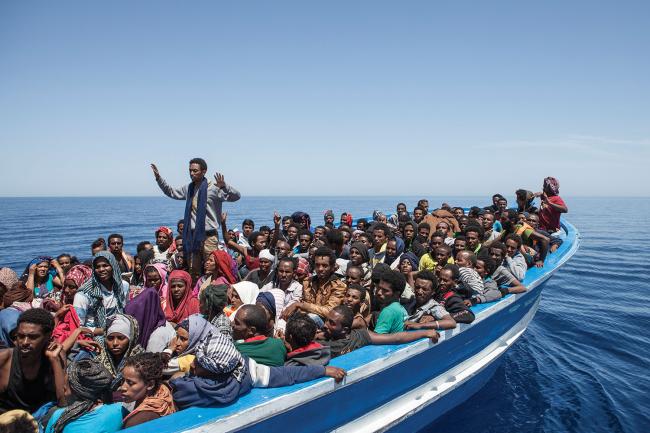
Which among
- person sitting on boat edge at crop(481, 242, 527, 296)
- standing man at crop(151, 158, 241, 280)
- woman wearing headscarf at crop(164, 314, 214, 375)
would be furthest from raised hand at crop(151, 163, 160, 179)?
person sitting on boat edge at crop(481, 242, 527, 296)

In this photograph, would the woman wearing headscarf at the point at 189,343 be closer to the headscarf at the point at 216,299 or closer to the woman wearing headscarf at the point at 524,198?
the headscarf at the point at 216,299

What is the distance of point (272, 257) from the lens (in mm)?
4445

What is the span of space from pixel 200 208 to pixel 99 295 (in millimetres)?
1414

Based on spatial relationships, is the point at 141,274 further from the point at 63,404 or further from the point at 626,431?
the point at 626,431

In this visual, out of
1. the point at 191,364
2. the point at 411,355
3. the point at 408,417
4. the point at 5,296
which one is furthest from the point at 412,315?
the point at 5,296

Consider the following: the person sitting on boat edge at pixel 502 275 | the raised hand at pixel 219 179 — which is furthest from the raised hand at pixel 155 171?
the person sitting on boat edge at pixel 502 275

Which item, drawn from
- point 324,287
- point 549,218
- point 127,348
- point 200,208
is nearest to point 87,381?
point 127,348

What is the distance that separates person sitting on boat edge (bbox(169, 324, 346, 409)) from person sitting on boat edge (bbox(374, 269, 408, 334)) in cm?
133

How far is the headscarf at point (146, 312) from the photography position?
301cm

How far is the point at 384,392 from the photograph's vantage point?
3219 mm

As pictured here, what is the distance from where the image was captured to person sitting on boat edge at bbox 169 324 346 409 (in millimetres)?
2035

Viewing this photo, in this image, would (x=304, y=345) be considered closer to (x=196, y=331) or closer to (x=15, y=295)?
(x=196, y=331)

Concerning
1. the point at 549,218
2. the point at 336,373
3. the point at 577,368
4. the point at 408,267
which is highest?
the point at 549,218

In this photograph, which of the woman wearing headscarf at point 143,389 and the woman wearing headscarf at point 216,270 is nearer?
the woman wearing headscarf at point 143,389
